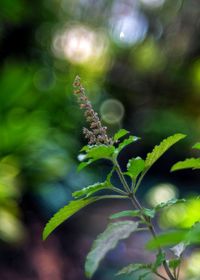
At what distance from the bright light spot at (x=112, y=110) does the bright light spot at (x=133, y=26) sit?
479 mm

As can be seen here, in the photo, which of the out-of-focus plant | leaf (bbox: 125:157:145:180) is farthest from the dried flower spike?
the out-of-focus plant

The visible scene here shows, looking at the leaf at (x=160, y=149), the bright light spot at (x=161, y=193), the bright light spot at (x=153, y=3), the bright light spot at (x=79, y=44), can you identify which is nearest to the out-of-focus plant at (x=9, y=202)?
the bright light spot at (x=161, y=193)

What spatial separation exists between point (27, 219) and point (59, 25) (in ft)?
6.32

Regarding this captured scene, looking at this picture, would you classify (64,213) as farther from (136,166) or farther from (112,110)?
(112,110)

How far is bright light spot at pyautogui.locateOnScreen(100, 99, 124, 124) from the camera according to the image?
3.19m

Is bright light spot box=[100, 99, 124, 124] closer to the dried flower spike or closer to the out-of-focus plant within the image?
the out-of-focus plant

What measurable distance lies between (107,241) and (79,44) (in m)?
3.41

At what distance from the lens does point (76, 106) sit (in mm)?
3016

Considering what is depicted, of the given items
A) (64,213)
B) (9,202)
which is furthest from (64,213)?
(9,202)

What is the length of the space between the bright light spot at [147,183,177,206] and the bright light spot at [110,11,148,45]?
3.84ft

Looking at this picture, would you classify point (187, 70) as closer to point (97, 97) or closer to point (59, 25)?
point (97, 97)

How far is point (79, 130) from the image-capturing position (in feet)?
9.82

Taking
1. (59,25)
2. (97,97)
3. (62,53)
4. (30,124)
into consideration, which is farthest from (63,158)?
(59,25)

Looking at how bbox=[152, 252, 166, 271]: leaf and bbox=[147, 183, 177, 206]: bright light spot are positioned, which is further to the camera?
bbox=[147, 183, 177, 206]: bright light spot
